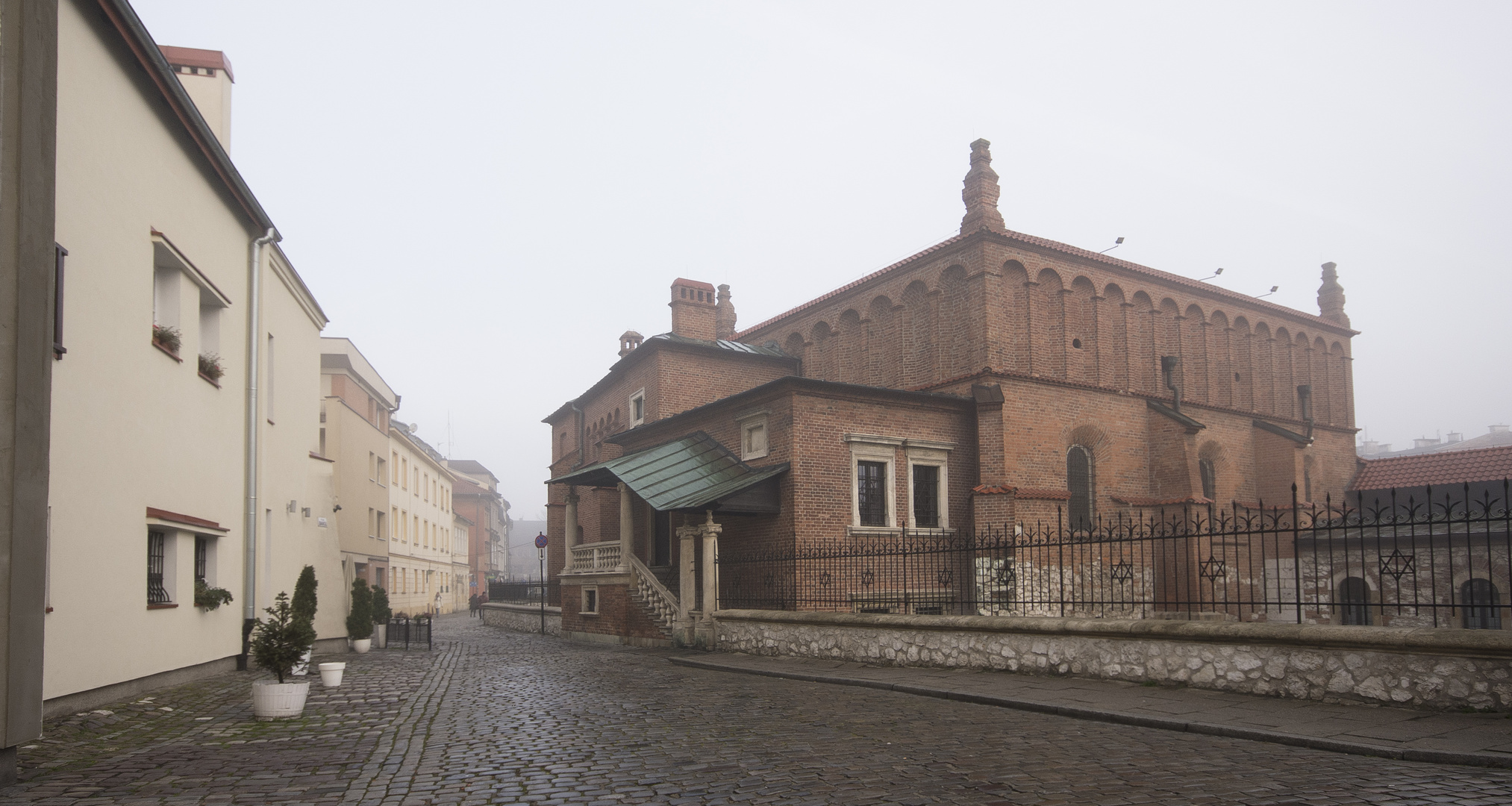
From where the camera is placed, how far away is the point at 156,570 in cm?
1205

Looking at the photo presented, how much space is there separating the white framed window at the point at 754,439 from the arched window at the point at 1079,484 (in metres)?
8.72

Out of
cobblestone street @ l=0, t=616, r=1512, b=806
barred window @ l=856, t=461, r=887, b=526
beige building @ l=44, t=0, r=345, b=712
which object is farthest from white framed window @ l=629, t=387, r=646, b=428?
cobblestone street @ l=0, t=616, r=1512, b=806

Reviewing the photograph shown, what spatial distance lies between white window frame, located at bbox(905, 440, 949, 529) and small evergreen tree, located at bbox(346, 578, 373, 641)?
39.3 feet

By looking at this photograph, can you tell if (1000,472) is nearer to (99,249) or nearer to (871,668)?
(871,668)

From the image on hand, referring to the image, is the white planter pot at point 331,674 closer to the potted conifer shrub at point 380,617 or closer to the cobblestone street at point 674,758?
the cobblestone street at point 674,758

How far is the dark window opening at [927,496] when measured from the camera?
2328 cm

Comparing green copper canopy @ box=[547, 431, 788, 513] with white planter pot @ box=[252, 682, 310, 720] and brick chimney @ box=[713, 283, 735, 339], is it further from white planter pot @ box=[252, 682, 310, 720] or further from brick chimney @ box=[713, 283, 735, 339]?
brick chimney @ box=[713, 283, 735, 339]

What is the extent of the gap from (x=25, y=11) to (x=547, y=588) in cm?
3269

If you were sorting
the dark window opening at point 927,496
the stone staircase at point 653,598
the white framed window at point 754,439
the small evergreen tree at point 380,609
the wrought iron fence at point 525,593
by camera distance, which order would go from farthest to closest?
the wrought iron fence at point 525,593
the small evergreen tree at point 380,609
the dark window opening at point 927,496
the white framed window at point 754,439
the stone staircase at point 653,598

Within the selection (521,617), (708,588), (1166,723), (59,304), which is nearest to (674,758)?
(1166,723)

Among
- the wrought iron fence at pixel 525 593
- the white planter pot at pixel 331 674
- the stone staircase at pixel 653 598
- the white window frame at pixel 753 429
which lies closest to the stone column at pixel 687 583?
the stone staircase at pixel 653 598

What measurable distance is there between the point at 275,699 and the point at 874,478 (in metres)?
14.7

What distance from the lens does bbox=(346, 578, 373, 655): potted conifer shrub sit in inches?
830

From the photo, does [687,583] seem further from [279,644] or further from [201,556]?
[279,644]
